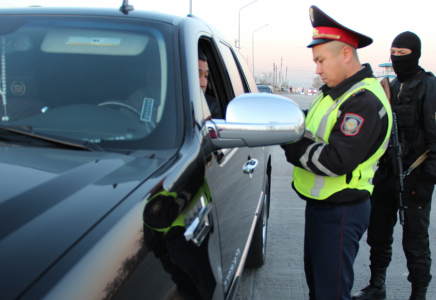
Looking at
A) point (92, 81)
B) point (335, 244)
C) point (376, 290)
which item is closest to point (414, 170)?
point (376, 290)

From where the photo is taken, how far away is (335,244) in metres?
2.12

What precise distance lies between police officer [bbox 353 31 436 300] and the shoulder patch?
1.14m

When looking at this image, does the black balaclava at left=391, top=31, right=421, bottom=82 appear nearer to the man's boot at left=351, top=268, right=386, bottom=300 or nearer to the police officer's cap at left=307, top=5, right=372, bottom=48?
the police officer's cap at left=307, top=5, right=372, bottom=48

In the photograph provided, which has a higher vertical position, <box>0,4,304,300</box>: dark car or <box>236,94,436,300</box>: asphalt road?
<box>0,4,304,300</box>: dark car

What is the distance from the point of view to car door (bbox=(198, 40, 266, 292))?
5.35ft

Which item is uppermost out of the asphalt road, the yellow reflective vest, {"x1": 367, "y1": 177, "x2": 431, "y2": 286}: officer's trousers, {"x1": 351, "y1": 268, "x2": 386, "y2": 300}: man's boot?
the yellow reflective vest

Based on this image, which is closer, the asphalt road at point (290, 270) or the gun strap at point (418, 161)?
the gun strap at point (418, 161)

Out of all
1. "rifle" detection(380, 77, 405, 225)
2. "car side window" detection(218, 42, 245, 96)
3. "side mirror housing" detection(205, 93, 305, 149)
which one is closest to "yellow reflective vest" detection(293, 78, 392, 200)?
"side mirror housing" detection(205, 93, 305, 149)

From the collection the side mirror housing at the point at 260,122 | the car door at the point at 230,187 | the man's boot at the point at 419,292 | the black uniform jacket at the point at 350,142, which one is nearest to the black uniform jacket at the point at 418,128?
the man's boot at the point at 419,292

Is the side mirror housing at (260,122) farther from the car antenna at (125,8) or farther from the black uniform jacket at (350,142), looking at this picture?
the car antenna at (125,8)

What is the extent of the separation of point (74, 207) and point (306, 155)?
1.33m

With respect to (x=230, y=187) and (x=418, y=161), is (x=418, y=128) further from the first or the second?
(x=230, y=187)

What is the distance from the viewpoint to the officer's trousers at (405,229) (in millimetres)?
2883

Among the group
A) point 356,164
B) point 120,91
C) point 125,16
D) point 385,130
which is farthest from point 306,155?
point 125,16
